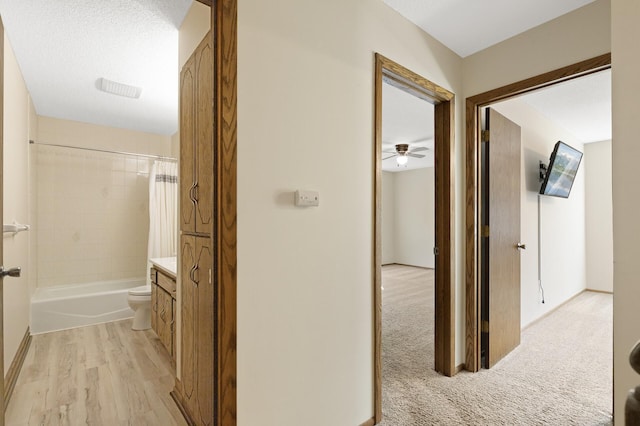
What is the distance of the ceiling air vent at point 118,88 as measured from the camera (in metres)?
2.92

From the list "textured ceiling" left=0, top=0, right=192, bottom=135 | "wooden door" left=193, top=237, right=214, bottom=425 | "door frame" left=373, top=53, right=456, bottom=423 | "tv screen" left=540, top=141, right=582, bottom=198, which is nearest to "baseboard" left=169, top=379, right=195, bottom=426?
"wooden door" left=193, top=237, right=214, bottom=425

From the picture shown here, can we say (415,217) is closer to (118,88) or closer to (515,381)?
(515,381)

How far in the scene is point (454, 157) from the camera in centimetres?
238

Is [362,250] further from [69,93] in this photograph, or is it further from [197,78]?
[69,93]

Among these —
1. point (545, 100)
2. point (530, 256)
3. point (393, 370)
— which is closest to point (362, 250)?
point (393, 370)

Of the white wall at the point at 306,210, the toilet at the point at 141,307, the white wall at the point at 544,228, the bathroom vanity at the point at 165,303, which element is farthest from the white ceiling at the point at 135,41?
the toilet at the point at 141,307

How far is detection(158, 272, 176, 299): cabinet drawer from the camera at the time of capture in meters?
2.41

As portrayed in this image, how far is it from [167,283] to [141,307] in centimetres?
107

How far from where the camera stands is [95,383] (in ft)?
7.41

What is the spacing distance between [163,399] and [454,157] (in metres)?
2.67

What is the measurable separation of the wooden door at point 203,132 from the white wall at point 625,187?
1528 mm

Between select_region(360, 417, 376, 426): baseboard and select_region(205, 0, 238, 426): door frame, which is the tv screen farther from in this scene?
select_region(205, 0, 238, 426): door frame

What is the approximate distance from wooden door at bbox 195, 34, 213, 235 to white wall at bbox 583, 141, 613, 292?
6.18 m

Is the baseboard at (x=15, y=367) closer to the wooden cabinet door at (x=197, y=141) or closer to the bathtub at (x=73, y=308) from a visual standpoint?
the bathtub at (x=73, y=308)
